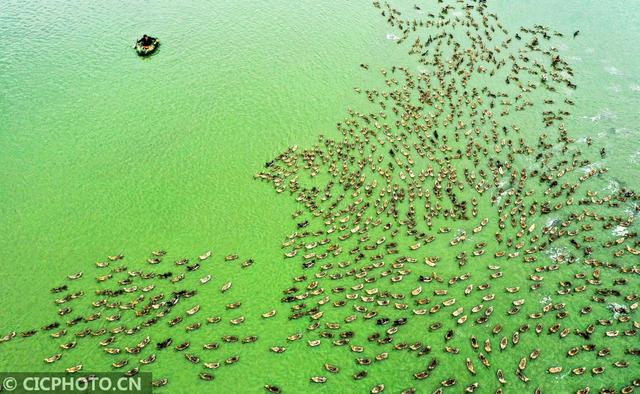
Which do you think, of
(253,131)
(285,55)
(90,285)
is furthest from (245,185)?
(285,55)

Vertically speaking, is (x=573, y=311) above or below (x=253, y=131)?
below

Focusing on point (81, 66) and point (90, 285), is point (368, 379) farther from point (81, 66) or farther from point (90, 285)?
point (81, 66)

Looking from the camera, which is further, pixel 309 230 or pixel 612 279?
pixel 309 230

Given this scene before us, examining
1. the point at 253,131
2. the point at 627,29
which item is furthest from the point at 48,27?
the point at 627,29

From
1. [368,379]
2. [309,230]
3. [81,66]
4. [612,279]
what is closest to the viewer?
[368,379]

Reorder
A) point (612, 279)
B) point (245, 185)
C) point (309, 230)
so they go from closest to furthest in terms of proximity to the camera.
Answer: point (612, 279)
point (309, 230)
point (245, 185)

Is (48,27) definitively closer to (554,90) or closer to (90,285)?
(90,285)

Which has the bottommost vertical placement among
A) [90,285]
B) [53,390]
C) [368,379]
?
[368,379]
